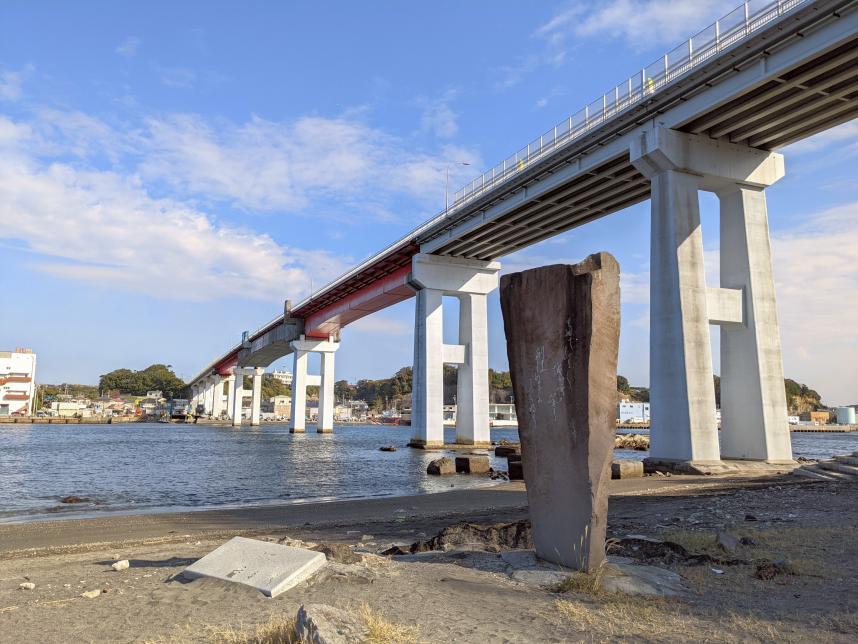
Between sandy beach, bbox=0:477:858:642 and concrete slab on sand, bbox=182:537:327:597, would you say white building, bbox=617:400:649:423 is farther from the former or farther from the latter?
concrete slab on sand, bbox=182:537:327:597

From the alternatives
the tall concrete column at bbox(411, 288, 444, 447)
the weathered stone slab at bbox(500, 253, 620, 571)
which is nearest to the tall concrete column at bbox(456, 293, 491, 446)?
the tall concrete column at bbox(411, 288, 444, 447)

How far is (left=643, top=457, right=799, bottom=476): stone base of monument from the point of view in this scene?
2384cm

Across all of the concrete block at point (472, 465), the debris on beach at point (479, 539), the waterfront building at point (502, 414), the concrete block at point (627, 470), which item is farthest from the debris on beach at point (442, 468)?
the waterfront building at point (502, 414)

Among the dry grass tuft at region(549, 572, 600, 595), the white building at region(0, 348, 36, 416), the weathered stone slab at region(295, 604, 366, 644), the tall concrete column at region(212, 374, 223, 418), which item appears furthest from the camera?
the tall concrete column at region(212, 374, 223, 418)

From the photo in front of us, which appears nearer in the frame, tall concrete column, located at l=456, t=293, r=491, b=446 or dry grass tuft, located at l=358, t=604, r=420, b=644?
dry grass tuft, located at l=358, t=604, r=420, b=644

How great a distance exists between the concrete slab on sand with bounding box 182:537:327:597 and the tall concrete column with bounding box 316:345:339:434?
76.7 metres

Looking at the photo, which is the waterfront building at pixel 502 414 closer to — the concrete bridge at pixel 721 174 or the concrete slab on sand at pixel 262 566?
the concrete bridge at pixel 721 174

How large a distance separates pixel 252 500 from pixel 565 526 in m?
16.1

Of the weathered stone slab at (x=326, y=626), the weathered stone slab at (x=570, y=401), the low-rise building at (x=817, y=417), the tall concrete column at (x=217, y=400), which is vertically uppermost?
the tall concrete column at (x=217, y=400)

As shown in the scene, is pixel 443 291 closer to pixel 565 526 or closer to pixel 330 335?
pixel 330 335

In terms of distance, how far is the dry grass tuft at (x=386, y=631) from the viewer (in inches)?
182

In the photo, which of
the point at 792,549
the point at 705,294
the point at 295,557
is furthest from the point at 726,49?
the point at 295,557

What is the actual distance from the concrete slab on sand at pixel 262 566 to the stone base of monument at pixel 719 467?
20.3m

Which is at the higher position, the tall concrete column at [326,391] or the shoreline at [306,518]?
the tall concrete column at [326,391]
